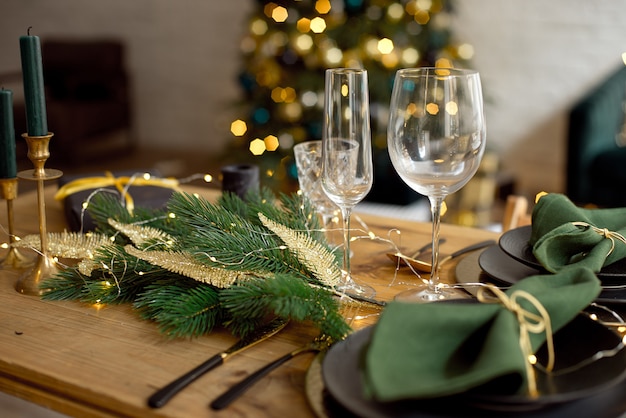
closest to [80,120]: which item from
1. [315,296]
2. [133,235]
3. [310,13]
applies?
[310,13]

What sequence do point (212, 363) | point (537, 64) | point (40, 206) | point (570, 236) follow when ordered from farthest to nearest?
point (537, 64) < point (40, 206) < point (570, 236) < point (212, 363)

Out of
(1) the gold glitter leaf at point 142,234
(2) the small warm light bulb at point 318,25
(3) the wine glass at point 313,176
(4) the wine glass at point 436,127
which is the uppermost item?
(2) the small warm light bulb at point 318,25

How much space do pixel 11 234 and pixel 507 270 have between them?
2.20 ft

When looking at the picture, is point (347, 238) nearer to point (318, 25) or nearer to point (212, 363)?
point (212, 363)

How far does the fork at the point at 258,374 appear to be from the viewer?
0.65 meters

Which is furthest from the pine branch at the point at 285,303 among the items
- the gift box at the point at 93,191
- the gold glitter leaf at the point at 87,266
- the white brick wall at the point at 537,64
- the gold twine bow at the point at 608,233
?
the white brick wall at the point at 537,64

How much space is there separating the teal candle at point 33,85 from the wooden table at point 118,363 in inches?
8.5

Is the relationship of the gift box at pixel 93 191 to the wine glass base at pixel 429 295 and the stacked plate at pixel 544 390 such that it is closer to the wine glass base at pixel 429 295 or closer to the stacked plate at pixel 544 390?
the wine glass base at pixel 429 295

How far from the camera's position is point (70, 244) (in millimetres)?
984

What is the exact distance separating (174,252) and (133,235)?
0.32 feet

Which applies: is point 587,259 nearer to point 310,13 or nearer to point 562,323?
point 562,323

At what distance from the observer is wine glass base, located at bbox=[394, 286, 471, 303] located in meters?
0.87

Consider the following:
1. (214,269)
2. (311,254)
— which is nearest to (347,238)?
(311,254)

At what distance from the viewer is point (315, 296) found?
2.54 ft
